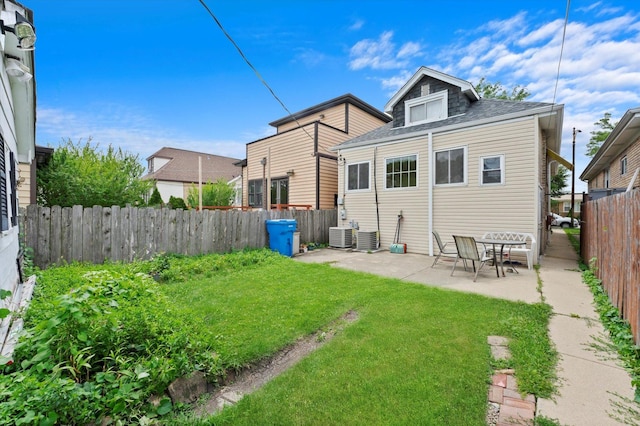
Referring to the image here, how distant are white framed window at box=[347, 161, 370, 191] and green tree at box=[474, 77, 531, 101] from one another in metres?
19.0

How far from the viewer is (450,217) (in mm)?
8492

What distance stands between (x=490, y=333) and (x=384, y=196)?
7129 millimetres

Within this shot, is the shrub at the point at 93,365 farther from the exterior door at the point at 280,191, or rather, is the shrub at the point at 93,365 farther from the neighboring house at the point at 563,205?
the neighboring house at the point at 563,205

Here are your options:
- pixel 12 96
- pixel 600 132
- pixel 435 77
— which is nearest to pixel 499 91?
pixel 600 132

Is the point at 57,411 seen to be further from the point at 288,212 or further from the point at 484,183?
the point at 484,183

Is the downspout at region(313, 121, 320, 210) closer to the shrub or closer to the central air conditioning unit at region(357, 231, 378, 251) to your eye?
the central air conditioning unit at region(357, 231, 378, 251)

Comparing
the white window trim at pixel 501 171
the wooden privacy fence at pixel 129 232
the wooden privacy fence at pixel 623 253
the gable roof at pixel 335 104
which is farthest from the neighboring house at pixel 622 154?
the gable roof at pixel 335 104

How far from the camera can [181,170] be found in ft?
88.7

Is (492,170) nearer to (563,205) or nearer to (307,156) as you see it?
(307,156)

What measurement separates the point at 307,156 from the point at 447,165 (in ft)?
20.2

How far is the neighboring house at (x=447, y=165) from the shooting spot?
24.0 ft

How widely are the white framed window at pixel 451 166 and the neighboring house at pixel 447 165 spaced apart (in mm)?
29

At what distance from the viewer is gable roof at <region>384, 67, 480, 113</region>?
873 cm

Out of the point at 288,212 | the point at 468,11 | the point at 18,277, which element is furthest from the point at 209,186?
the point at 468,11
